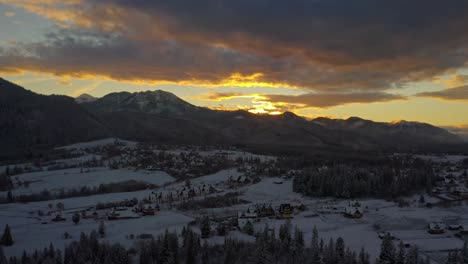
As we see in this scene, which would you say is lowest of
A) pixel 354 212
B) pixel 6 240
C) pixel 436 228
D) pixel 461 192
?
pixel 6 240

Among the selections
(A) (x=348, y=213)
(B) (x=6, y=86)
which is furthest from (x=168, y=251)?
(B) (x=6, y=86)

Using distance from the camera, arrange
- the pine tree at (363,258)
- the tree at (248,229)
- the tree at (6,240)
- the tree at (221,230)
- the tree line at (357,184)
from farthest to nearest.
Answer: the tree line at (357,184), the tree at (248,229), the tree at (221,230), the tree at (6,240), the pine tree at (363,258)

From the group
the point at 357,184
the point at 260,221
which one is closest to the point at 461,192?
the point at 357,184

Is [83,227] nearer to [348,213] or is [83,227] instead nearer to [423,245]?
[348,213]

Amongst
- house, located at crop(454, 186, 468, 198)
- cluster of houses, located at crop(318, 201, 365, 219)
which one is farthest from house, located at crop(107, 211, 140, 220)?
house, located at crop(454, 186, 468, 198)

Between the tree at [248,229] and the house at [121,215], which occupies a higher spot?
the tree at [248,229]

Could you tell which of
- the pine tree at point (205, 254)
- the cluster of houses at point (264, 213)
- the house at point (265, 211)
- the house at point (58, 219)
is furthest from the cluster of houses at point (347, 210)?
the house at point (58, 219)

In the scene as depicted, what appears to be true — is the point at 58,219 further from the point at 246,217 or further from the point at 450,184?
the point at 450,184

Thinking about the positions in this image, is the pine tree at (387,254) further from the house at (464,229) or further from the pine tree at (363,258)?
the house at (464,229)

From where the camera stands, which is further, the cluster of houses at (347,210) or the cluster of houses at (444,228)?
the cluster of houses at (347,210)

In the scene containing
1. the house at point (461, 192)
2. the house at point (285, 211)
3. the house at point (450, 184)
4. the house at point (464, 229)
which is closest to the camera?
the house at point (464, 229)

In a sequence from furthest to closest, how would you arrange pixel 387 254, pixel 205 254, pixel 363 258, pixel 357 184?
pixel 357 184
pixel 205 254
pixel 387 254
pixel 363 258

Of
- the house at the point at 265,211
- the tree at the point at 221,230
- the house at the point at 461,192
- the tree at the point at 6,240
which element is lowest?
the tree at the point at 6,240
